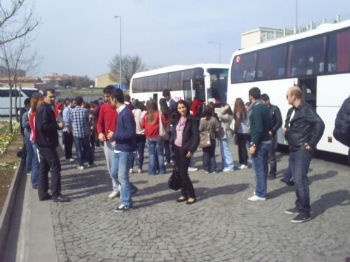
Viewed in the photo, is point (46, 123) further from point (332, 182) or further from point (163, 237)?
point (332, 182)

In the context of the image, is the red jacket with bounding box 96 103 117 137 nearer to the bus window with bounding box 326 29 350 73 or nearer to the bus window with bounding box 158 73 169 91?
the bus window with bounding box 326 29 350 73

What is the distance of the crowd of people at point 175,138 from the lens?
6250mm

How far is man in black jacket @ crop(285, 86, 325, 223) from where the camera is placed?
610 centimetres

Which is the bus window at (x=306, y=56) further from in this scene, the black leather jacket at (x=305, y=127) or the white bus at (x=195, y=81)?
the white bus at (x=195, y=81)

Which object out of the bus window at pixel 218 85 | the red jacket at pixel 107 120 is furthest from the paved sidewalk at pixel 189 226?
the bus window at pixel 218 85

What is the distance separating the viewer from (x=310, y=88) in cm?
1190

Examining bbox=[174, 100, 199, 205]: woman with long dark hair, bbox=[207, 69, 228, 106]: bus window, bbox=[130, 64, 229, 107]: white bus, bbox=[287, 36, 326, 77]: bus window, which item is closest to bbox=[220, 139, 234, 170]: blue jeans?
bbox=[174, 100, 199, 205]: woman with long dark hair

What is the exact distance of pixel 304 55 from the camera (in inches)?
484

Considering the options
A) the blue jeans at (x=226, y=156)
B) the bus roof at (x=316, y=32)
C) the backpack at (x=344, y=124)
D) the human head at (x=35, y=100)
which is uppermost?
the bus roof at (x=316, y=32)

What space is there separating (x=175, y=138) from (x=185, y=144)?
551 mm

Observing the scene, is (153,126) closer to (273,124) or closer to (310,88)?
(273,124)

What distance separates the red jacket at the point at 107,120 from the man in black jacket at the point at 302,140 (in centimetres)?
332

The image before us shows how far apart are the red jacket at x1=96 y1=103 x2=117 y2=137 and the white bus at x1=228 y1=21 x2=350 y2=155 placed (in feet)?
19.2

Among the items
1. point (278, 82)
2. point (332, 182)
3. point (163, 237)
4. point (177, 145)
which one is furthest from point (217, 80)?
point (163, 237)
